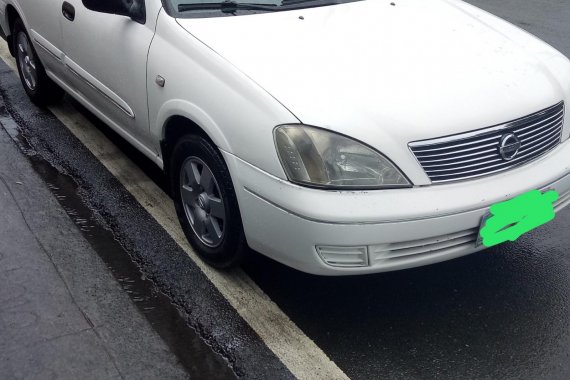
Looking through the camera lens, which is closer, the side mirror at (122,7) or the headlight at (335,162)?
the headlight at (335,162)

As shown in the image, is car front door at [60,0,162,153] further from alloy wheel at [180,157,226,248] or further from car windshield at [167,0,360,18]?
alloy wheel at [180,157,226,248]

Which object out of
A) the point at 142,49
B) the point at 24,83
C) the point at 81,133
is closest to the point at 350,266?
the point at 142,49

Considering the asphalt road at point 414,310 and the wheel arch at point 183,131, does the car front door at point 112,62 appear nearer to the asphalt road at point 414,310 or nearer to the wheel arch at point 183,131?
the wheel arch at point 183,131

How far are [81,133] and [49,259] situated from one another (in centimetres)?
177

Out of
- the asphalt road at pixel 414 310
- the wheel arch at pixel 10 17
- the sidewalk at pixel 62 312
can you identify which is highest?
the wheel arch at pixel 10 17

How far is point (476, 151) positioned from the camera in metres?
3.08

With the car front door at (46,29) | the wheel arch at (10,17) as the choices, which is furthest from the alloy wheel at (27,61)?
the car front door at (46,29)

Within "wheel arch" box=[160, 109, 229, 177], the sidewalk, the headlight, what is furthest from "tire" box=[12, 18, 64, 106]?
the headlight

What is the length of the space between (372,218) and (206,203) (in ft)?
3.26

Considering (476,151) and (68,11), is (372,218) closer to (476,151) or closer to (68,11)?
(476,151)

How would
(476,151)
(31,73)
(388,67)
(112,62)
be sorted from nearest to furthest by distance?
(476,151), (388,67), (112,62), (31,73)

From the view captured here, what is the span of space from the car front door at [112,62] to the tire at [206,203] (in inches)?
16.0

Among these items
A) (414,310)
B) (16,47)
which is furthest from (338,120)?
(16,47)

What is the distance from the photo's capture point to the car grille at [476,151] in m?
Answer: 3.03
